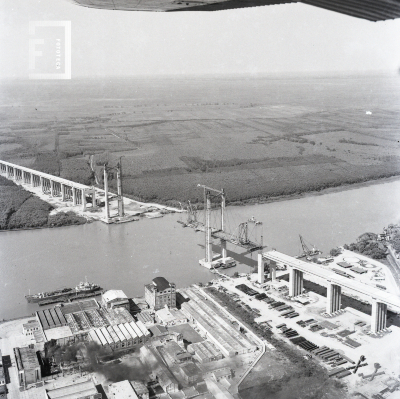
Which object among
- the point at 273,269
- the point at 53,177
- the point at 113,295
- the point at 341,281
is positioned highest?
the point at 53,177

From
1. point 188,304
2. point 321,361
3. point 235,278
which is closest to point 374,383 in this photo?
point 321,361

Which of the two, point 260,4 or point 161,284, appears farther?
point 161,284

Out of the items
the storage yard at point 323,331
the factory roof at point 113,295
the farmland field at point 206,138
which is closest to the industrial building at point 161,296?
the factory roof at point 113,295

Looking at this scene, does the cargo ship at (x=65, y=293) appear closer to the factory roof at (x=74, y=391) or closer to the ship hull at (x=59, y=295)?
the ship hull at (x=59, y=295)

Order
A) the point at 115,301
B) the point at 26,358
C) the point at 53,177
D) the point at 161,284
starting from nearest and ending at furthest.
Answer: the point at 26,358, the point at 115,301, the point at 161,284, the point at 53,177

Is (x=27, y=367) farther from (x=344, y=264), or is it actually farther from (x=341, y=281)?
(x=344, y=264)

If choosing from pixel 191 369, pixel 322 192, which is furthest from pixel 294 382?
pixel 322 192

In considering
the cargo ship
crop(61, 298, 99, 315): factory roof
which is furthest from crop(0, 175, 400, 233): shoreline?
crop(61, 298, 99, 315): factory roof

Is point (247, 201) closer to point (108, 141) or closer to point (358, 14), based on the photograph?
point (108, 141)
